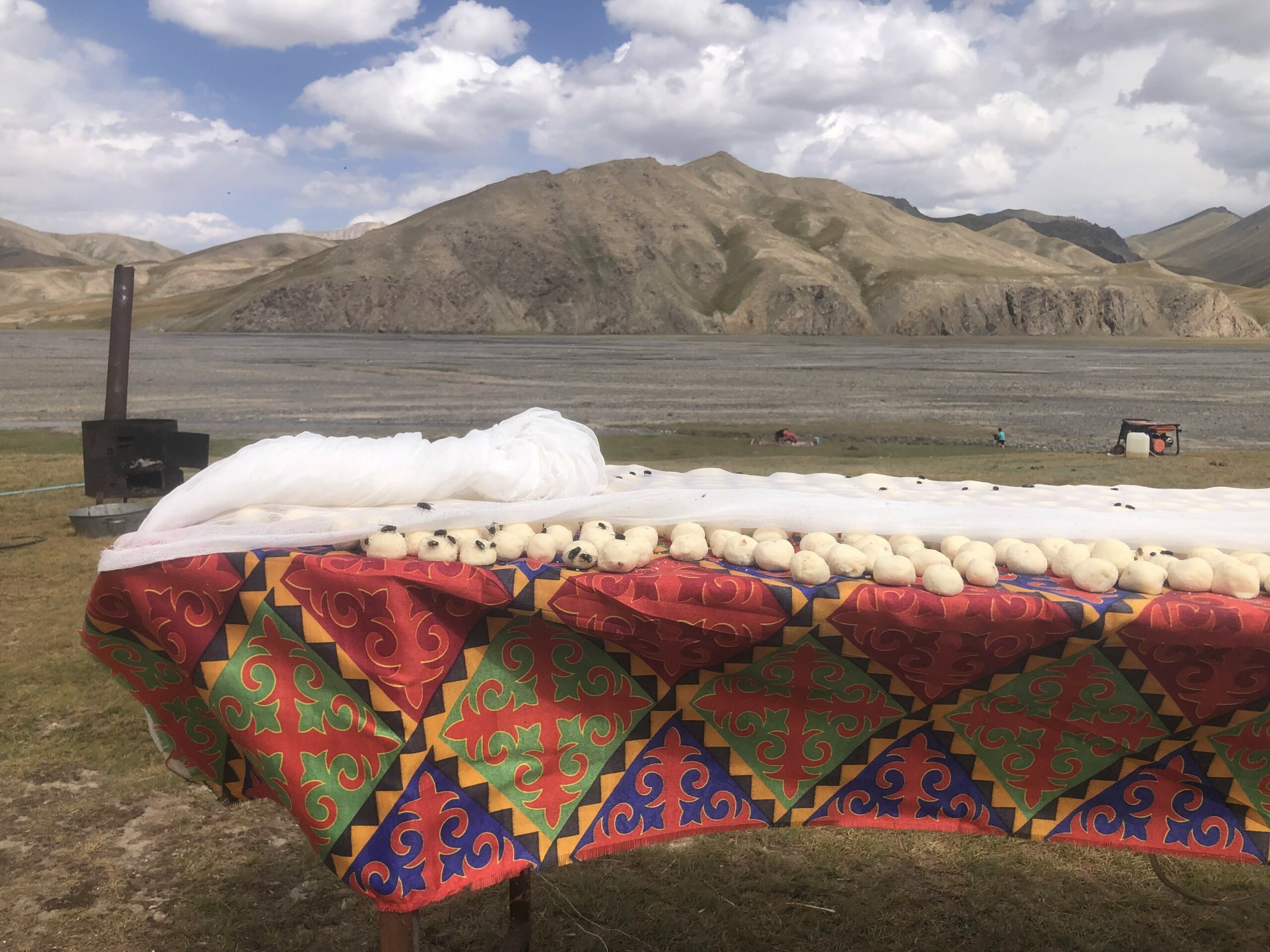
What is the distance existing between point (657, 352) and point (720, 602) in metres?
58.7

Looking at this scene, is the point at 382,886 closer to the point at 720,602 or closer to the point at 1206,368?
the point at 720,602

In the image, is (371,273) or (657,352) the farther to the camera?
(371,273)

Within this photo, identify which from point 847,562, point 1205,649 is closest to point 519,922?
point 847,562

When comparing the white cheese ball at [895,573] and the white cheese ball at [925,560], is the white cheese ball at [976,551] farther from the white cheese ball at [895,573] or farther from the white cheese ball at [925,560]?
the white cheese ball at [895,573]

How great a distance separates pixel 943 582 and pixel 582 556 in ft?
2.52

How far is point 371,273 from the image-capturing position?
4843 inches

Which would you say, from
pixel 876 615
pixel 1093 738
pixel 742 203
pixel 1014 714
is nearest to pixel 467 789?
pixel 876 615

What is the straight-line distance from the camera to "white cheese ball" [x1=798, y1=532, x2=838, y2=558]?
2.23 metres

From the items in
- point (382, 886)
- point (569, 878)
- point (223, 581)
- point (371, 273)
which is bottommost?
point (569, 878)

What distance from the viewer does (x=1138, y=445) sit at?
1377 cm

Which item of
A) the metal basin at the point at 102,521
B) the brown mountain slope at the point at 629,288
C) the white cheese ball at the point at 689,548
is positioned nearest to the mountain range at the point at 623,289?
the brown mountain slope at the point at 629,288

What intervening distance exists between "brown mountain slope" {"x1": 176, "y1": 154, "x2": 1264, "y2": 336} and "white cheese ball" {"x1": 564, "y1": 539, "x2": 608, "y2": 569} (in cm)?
11631

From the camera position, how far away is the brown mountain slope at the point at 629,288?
11994 cm

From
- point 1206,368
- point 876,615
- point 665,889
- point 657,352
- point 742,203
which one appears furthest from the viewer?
point 742,203
